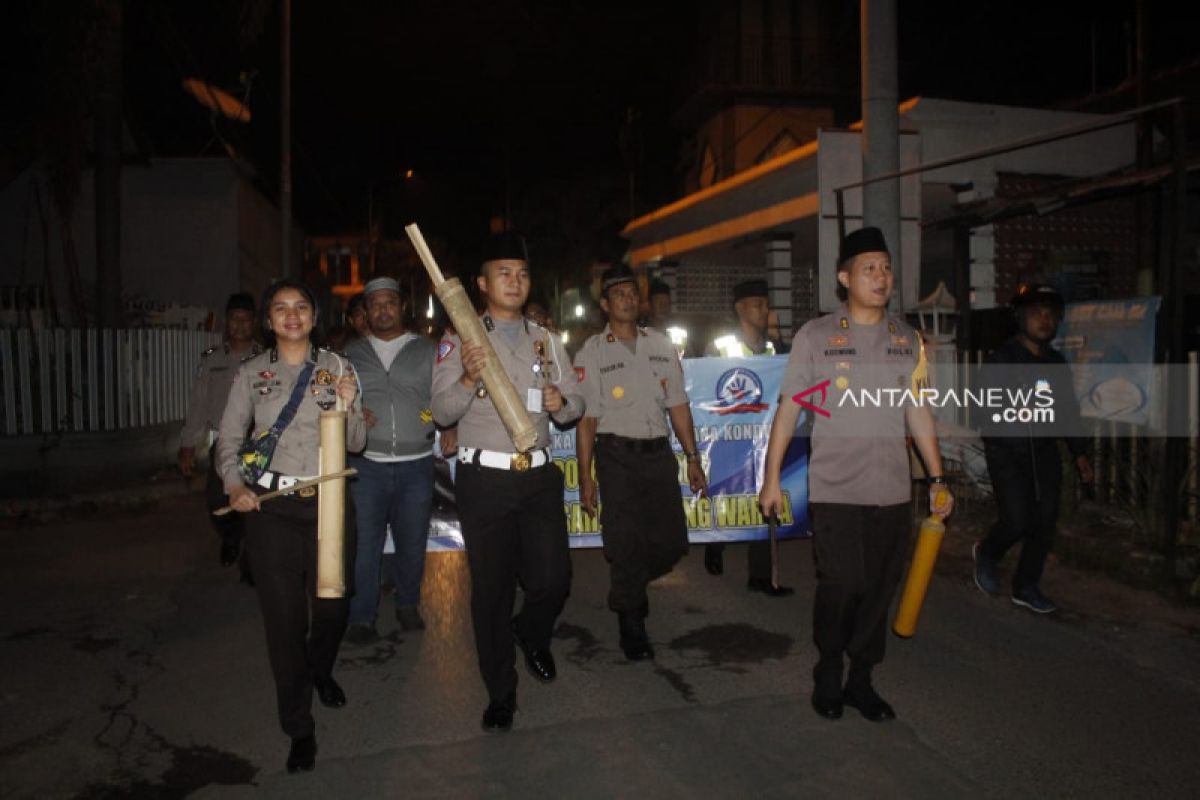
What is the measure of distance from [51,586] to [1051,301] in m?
7.19

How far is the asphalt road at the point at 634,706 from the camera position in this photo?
3.93 m

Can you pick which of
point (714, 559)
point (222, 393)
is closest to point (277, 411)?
point (222, 393)

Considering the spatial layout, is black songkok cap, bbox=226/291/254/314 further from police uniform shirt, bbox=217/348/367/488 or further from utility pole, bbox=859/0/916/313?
utility pole, bbox=859/0/916/313

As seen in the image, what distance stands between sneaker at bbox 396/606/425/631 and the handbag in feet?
7.00

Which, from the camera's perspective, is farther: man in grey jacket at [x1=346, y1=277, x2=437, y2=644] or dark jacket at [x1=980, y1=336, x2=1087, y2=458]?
dark jacket at [x1=980, y1=336, x2=1087, y2=458]

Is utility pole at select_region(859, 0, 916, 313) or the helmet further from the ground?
utility pole at select_region(859, 0, 916, 313)

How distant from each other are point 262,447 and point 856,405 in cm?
258

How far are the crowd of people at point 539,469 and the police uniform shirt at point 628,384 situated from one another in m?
0.01

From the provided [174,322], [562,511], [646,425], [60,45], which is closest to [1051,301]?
[646,425]

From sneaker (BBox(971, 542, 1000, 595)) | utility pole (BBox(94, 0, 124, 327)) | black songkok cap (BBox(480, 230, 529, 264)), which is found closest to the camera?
black songkok cap (BBox(480, 230, 529, 264))

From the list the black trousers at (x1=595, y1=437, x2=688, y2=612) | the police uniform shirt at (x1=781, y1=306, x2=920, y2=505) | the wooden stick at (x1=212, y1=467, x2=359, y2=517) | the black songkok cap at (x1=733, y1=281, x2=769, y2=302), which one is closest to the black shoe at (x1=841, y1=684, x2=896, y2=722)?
the police uniform shirt at (x1=781, y1=306, x2=920, y2=505)

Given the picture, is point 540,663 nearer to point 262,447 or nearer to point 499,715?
point 499,715

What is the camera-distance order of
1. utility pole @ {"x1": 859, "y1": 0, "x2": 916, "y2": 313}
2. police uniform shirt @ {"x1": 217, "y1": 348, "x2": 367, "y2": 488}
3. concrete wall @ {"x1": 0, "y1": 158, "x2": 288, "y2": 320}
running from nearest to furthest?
police uniform shirt @ {"x1": 217, "y1": 348, "x2": 367, "y2": 488} < utility pole @ {"x1": 859, "y1": 0, "x2": 916, "y2": 313} < concrete wall @ {"x1": 0, "y1": 158, "x2": 288, "y2": 320}

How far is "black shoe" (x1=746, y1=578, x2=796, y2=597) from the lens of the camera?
6.71 m
